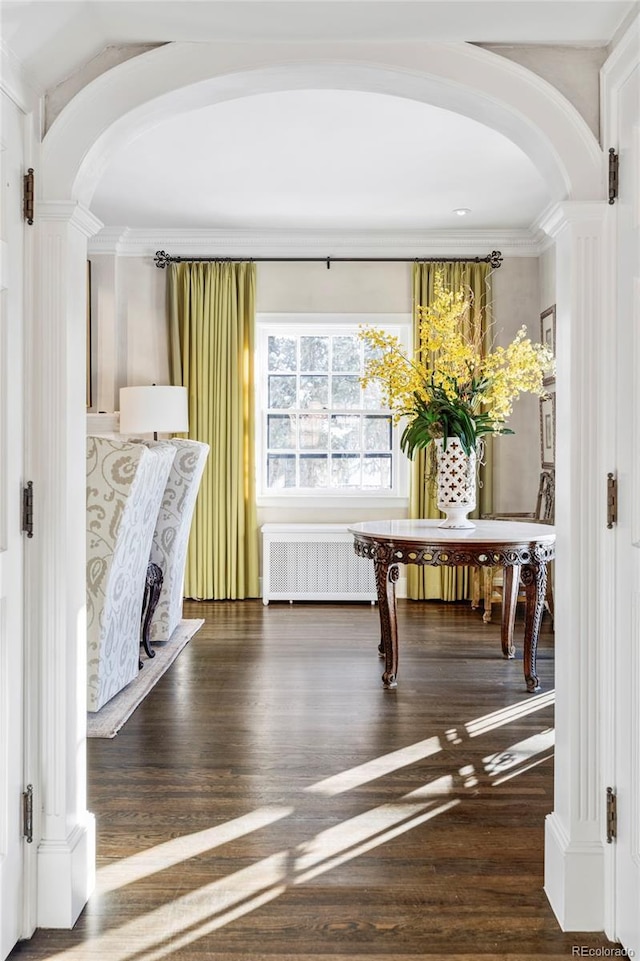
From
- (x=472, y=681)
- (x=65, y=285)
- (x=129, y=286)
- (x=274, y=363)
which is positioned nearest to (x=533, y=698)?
(x=472, y=681)

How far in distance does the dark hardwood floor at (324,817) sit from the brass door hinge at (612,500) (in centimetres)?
101

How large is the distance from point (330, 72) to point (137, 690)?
2.85 meters

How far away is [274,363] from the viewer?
6258 millimetres

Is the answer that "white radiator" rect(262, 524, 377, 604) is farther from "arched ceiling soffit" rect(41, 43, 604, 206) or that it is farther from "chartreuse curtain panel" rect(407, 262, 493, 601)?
"arched ceiling soffit" rect(41, 43, 604, 206)

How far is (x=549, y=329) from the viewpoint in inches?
225

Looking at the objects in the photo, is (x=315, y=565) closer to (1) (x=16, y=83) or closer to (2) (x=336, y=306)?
(2) (x=336, y=306)

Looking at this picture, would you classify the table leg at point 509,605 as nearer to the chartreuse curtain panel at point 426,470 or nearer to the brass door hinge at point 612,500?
the chartreuse curtain panel at point 426,470

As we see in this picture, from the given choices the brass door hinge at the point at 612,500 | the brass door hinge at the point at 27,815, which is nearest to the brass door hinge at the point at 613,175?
the brass door hinge at the point at 612,500

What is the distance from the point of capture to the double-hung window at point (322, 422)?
6.24m

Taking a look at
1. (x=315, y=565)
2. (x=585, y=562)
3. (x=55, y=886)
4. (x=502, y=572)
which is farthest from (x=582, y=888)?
(x=315, y=565)

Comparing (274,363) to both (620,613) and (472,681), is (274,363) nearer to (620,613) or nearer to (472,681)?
(472,681)

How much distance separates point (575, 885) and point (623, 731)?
0.41 metres

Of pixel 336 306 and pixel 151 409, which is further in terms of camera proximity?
pixel 336 306

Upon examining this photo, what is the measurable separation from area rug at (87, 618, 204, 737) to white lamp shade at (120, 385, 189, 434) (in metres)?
1.48
